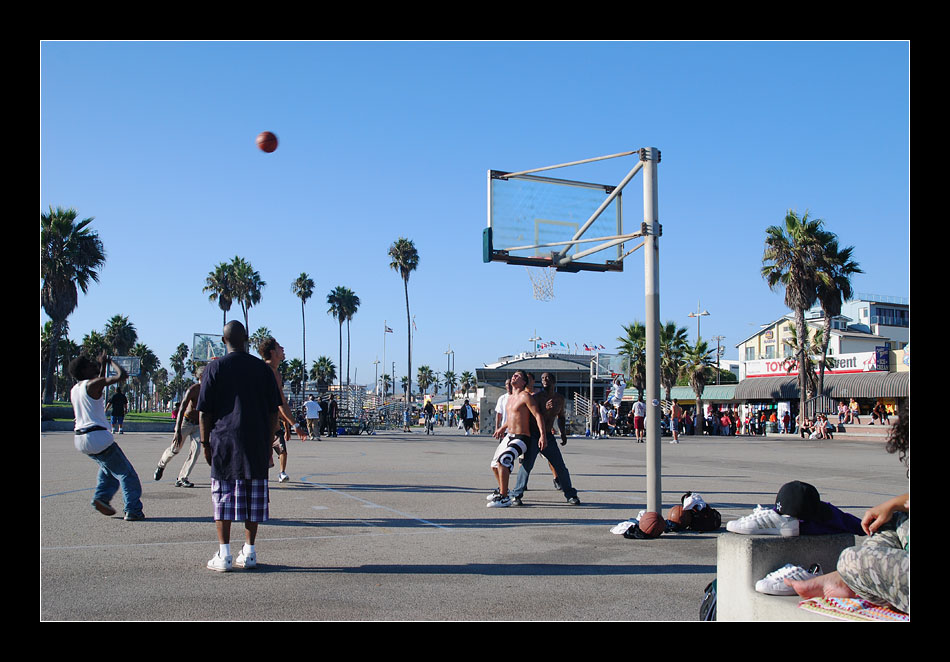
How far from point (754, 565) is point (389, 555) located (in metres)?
3.42

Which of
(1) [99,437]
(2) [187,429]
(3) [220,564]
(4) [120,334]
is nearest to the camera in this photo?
(3) [220,564]

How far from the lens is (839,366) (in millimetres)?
55750

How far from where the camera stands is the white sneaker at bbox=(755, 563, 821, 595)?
3832mm

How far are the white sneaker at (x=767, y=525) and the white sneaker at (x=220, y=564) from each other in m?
3.77

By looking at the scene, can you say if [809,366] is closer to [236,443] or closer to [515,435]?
[515,435]

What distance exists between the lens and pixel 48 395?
166 ft

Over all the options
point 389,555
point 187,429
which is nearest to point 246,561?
point 389,555

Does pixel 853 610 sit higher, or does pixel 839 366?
pixel 839 366

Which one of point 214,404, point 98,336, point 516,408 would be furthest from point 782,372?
point 98,336

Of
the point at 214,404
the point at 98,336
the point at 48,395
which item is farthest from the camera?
the point at 98,336
